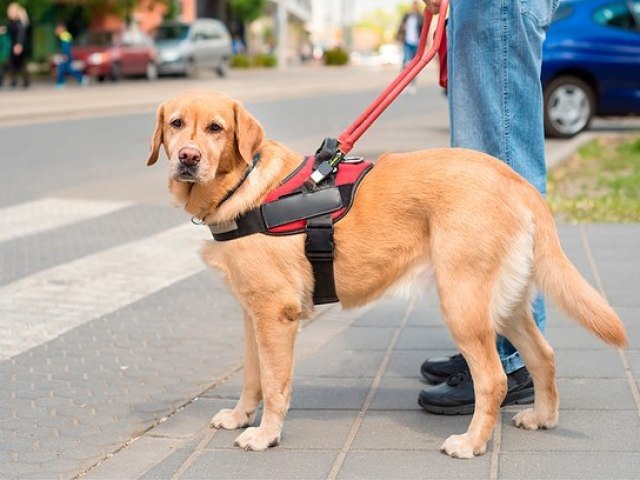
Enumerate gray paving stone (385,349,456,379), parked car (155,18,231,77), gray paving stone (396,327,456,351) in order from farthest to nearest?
1. parked car (155,18,231,77)
2. gray paving stone (396,327,456,351)
3. gray paving stone (385,349,456,379)

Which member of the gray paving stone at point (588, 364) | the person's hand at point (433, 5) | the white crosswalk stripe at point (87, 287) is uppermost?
the person's hand at point (433, 5)

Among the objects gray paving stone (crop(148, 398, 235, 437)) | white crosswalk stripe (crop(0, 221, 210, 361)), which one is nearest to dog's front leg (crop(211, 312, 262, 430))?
gray paving stone (crop(148, 398, 235, 437))

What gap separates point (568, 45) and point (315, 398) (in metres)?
11.1

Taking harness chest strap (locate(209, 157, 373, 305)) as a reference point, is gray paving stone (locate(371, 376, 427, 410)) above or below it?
below

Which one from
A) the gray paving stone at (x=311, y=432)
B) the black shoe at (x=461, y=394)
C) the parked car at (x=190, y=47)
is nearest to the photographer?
the gray paving stone at (x=311, y=432)

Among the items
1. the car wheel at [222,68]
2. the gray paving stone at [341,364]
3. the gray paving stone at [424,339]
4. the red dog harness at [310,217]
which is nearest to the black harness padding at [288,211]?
the red dog harness at [310,217]

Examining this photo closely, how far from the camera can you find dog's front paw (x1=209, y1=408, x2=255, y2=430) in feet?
14.6

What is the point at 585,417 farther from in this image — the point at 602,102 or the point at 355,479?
the point at 602,102

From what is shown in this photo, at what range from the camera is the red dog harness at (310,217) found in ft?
13.5

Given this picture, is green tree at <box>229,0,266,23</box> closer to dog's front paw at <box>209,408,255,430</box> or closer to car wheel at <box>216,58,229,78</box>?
car wheel at <box>216,58,229,78</box>

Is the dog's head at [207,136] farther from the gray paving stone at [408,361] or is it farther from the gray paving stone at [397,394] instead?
the gray paving stone at [408,361]

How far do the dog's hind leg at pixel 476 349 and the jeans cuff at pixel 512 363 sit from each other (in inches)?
25.6

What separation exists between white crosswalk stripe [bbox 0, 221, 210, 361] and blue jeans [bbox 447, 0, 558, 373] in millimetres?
1775

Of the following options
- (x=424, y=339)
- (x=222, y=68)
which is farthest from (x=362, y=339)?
(x=222, y=68)
